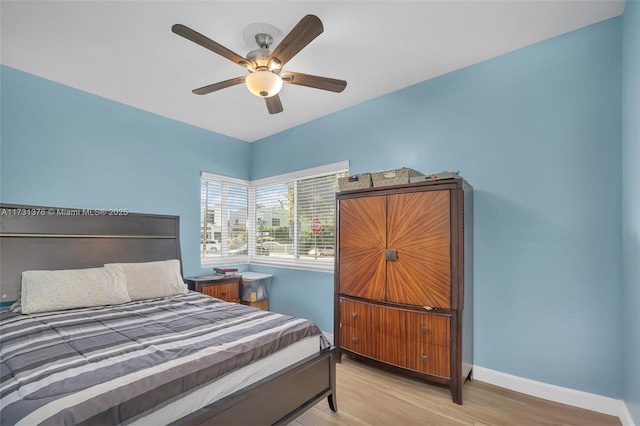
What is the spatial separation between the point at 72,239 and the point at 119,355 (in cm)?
195

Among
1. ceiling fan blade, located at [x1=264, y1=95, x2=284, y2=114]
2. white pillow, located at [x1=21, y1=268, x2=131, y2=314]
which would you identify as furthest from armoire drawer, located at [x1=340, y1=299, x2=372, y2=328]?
white pillow, located at [x1=21, y1=268, x2=131, y2=314]

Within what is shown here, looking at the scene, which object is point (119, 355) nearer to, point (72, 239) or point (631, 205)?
point (72, 239)

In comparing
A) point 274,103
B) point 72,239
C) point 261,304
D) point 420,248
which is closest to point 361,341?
point 420,248

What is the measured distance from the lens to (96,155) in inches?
122

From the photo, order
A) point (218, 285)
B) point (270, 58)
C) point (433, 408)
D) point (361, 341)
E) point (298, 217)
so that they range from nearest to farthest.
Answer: point (270, 58), point (433, 408), point (361, 341), point (218, 285), point (298, 217)

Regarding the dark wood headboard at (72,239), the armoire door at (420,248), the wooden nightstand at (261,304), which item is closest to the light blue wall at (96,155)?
the dark wood headboard at (72,239)

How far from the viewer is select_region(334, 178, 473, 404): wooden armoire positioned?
224 cm

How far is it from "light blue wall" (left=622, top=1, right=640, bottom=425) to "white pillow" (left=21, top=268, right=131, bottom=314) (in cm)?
364

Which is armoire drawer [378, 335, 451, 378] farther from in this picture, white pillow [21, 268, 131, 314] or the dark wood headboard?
the dark wood headboard

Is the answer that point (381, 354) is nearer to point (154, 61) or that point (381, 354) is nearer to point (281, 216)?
point (281, 216)

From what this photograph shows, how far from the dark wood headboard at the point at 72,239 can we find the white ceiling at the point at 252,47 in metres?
1.29

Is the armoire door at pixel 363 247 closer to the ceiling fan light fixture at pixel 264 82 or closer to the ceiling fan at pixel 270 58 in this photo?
the ceiling fan at pixel 270 58

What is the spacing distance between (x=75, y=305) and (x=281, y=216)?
2452 mm

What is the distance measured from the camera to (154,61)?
2520 mm
